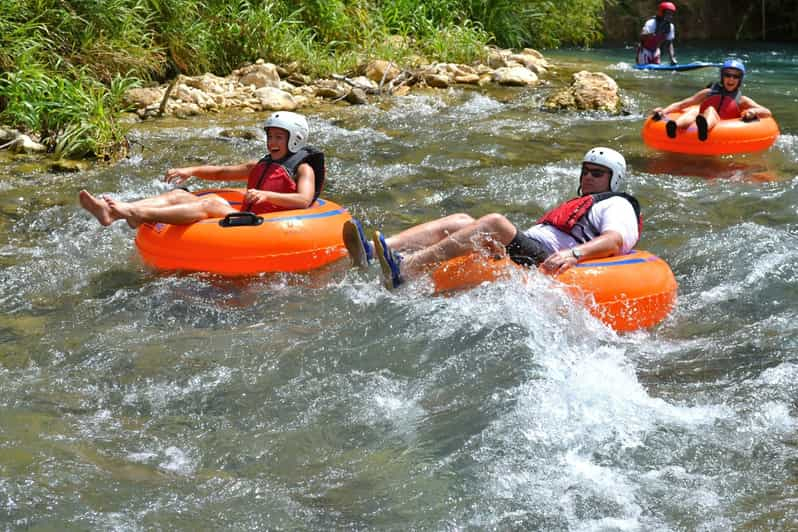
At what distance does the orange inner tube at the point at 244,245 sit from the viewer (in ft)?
19.2

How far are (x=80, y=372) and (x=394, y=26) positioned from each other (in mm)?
11652

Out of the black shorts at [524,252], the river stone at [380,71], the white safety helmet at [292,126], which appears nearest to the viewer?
the black shorts at [524,252]

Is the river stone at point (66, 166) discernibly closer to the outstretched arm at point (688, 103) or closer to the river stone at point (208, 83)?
the river stone at point (208, 83)

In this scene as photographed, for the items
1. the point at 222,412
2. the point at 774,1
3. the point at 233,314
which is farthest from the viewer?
the point at 774,1

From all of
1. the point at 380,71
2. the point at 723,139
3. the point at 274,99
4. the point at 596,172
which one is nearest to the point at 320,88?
the point at 274,99

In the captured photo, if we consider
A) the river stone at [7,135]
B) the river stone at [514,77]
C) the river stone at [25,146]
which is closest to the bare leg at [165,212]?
the river stone at [25,146]

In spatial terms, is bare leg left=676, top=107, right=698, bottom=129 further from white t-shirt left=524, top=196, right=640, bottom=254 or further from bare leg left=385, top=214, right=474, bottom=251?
bare leg left=385, top=214, right=474, bottom=251

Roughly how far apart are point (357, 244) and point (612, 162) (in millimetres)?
1581

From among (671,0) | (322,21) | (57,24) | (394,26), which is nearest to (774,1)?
(671,0)

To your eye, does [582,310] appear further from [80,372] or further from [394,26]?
[394,26]

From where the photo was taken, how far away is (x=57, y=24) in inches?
417

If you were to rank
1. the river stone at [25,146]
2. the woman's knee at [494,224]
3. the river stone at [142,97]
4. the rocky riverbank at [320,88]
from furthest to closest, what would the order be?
the rocky riverbank at [320,88], the river stone at [142,97], the river stone at [25,146], the woman's knee at [494,224]

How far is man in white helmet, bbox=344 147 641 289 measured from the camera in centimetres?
514

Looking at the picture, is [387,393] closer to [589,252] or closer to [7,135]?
[589,252]
